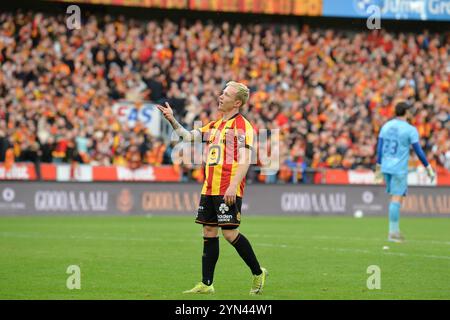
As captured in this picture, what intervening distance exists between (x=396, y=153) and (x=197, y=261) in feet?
17.2

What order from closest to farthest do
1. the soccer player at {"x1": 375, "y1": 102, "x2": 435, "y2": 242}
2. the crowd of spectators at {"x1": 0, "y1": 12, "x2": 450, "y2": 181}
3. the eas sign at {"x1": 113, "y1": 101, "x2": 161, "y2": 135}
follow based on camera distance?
the soccer player at {"x1": 375, "y1": 102, "x2": 435, "y2": 242} < the crowd of spectators at {"x1": 0, "y1": 12, "x2": 450, "y2": 181} < the eas sign at {"x1": 113, "y1": 101, "x2": 161, "y2": 135}

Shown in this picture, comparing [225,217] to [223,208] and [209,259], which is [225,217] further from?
[209,259]

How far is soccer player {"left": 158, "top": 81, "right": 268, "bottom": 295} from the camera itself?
9570 millimetres

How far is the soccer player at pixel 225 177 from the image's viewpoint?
31.4 feet

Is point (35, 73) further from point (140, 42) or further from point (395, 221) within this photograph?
point (395, 221)

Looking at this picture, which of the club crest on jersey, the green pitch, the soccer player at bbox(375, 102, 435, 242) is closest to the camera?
the club crest on jersey

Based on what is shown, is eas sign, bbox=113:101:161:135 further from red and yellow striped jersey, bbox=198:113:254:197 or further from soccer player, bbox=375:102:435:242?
red and yellow striped jersey, bbox=198:113:254:197

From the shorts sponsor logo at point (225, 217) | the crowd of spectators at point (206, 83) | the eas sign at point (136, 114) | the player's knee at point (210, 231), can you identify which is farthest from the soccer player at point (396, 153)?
the eas sign at point (136, 114)


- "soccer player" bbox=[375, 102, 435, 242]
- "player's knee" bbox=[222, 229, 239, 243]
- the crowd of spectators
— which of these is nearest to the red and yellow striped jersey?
"player's knee" bbox=[222, 229, 239, 243]

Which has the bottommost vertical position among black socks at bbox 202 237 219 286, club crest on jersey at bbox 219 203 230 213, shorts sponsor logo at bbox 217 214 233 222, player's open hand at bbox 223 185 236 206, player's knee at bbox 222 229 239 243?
black socks at bbox 202 237 219 286

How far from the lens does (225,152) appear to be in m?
A: 9.69

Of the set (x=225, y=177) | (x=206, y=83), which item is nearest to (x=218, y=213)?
(x=225, y=177)

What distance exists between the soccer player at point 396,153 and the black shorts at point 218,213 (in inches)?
297
